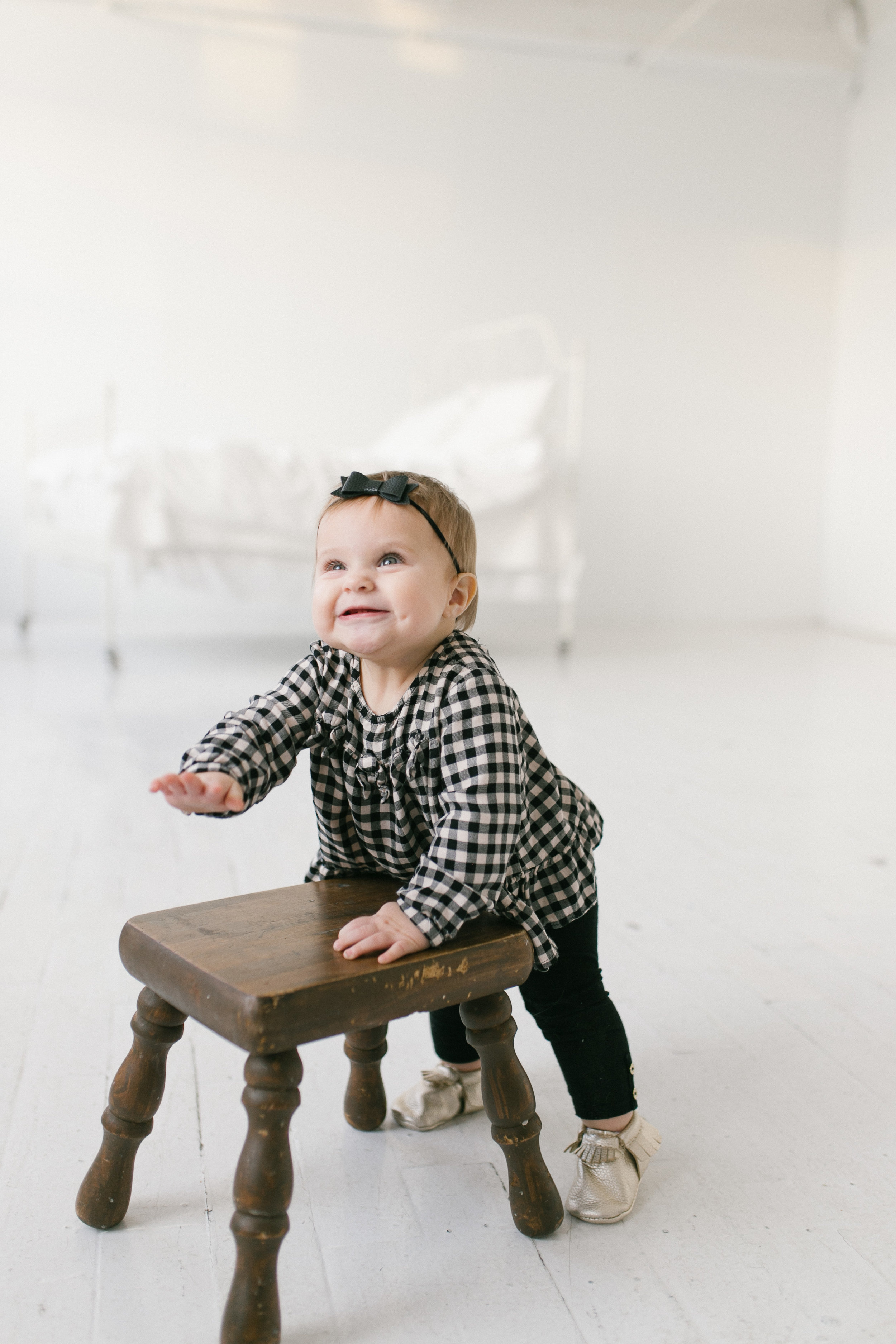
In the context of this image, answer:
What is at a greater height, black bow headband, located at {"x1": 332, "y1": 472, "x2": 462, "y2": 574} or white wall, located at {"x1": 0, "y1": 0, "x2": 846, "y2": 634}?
white wall, located at {"x1": 0, "y1": 0, "x2": 846, "y2": 634}

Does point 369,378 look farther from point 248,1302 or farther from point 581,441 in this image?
point 248,1302

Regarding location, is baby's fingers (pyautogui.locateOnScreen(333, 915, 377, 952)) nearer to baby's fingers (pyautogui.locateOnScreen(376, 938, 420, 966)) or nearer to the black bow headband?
baby's fingers (pyautogui.locateOnScreen(376, 938, 420, 966))

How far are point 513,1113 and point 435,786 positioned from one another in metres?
0.22

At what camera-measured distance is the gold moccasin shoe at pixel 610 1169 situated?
0.80 m

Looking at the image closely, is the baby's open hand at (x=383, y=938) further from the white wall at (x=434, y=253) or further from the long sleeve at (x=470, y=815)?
the white wall at (x=434, y=253)

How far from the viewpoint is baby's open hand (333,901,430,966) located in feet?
2.25

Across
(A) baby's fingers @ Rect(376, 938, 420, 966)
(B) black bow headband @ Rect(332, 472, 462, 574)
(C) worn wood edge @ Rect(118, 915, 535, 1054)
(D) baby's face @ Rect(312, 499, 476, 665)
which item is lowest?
(C) worn wood edge @ Rect(118, 915, 535, 1054)

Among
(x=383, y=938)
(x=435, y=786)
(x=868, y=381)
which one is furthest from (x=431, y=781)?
(x=868, y=381)

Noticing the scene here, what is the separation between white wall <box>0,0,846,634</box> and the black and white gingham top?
368 centimetres

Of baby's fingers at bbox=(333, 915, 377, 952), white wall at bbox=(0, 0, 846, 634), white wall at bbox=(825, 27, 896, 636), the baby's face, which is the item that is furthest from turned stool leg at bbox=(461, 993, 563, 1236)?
white wall at bbox=(825, 27, 896, 636)

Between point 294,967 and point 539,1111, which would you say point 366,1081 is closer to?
point 539,1111

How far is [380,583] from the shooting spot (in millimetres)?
759

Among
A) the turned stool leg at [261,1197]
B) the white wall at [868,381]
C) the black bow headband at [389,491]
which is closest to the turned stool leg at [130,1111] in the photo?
the turned stool leg at [261,1197]

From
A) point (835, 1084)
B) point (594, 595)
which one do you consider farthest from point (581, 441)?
point (835, 1084)
